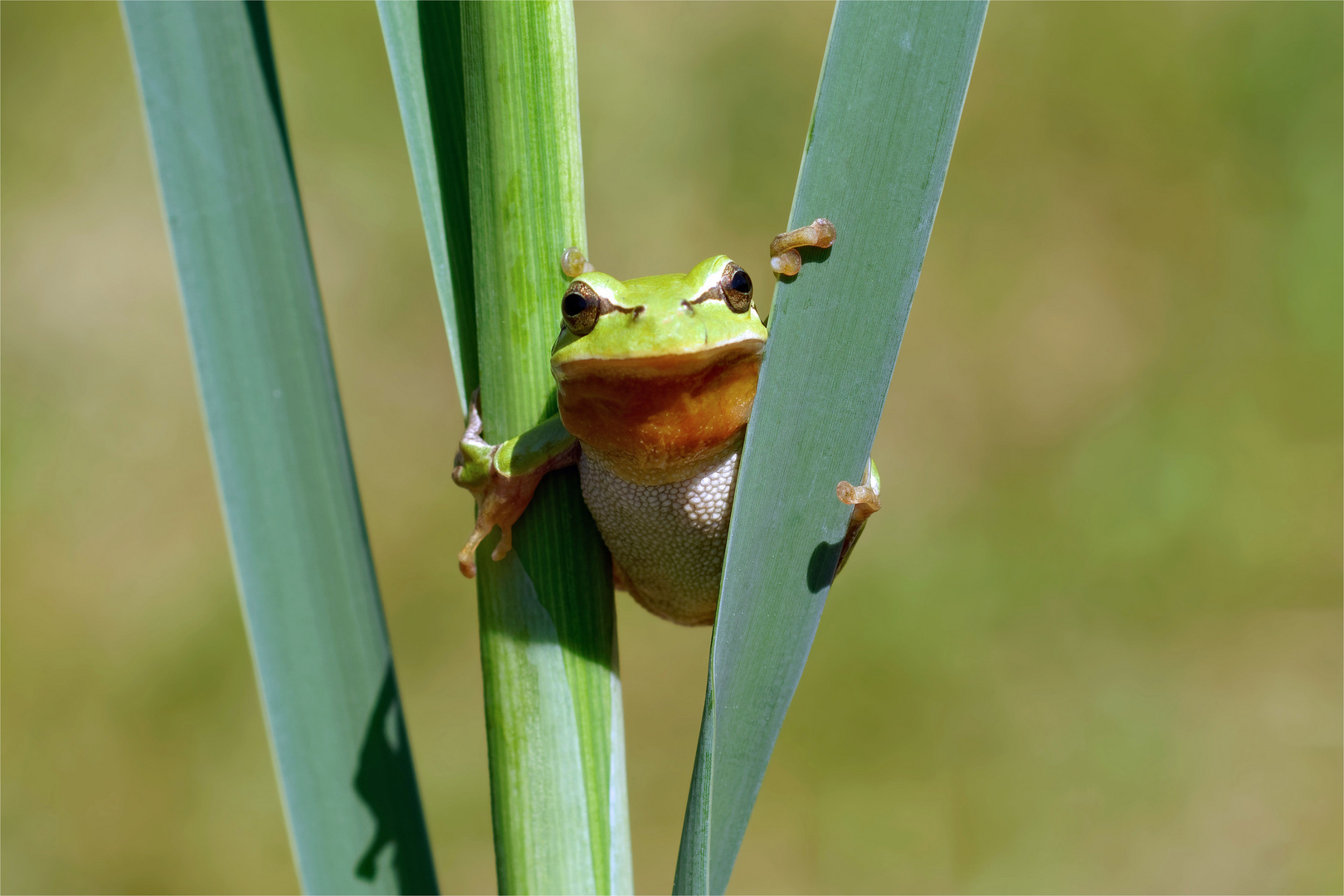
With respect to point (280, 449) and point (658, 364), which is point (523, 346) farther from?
point (280, 449)

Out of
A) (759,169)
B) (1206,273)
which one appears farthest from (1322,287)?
(759,169)

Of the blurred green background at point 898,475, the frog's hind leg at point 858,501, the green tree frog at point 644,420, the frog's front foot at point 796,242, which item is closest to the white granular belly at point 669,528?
the green tree frog at point 644,420

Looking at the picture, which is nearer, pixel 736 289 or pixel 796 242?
pixel 796 242

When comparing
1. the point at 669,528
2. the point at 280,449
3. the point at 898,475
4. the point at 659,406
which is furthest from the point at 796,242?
the point at 898,475

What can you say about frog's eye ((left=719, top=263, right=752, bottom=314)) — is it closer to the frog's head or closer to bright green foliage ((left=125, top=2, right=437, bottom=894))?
the frog's head

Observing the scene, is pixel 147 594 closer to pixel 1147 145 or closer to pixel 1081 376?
pixel 1081 376

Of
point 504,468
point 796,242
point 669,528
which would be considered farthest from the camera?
point 669,528

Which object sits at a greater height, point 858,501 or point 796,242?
point 796,242
